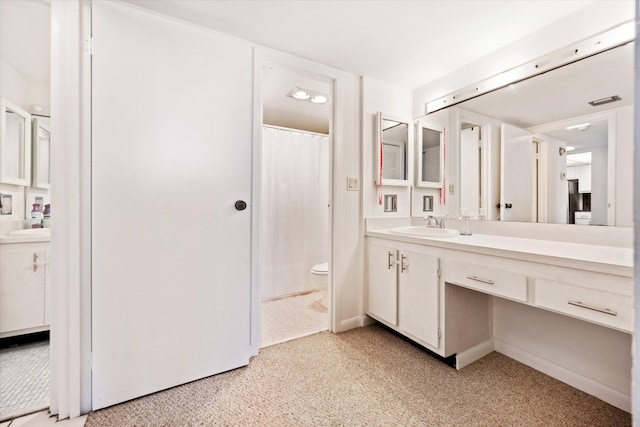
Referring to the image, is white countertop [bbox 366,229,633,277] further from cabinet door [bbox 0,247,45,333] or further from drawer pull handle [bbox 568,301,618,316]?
cabinet door [bbox 0,247,45,333]

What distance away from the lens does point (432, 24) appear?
1546 mm

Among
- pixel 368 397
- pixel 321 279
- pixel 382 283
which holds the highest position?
pixel 382 283

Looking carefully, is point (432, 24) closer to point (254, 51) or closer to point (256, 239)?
point (254, 51)

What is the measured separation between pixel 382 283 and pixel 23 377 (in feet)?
7.50

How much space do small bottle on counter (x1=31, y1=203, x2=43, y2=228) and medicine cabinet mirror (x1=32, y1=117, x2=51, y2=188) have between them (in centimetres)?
16

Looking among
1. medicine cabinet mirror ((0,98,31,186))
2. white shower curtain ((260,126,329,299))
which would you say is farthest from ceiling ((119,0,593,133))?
white shower curtain ((260,126,329,299))

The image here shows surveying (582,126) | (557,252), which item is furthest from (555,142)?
(557,252)

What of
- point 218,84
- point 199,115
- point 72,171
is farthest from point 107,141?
point 218,84

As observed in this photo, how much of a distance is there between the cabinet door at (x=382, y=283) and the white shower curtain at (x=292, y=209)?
864mm

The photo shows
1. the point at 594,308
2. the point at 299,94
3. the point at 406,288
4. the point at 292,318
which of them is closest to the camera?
the point at 594,308

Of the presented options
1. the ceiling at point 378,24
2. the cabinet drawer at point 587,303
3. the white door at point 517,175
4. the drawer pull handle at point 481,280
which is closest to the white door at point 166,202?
the ceiling at point 378,24

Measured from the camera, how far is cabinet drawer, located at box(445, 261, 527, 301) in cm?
128

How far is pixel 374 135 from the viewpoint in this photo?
88.0 inches

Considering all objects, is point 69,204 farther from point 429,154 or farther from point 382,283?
point 429,154
